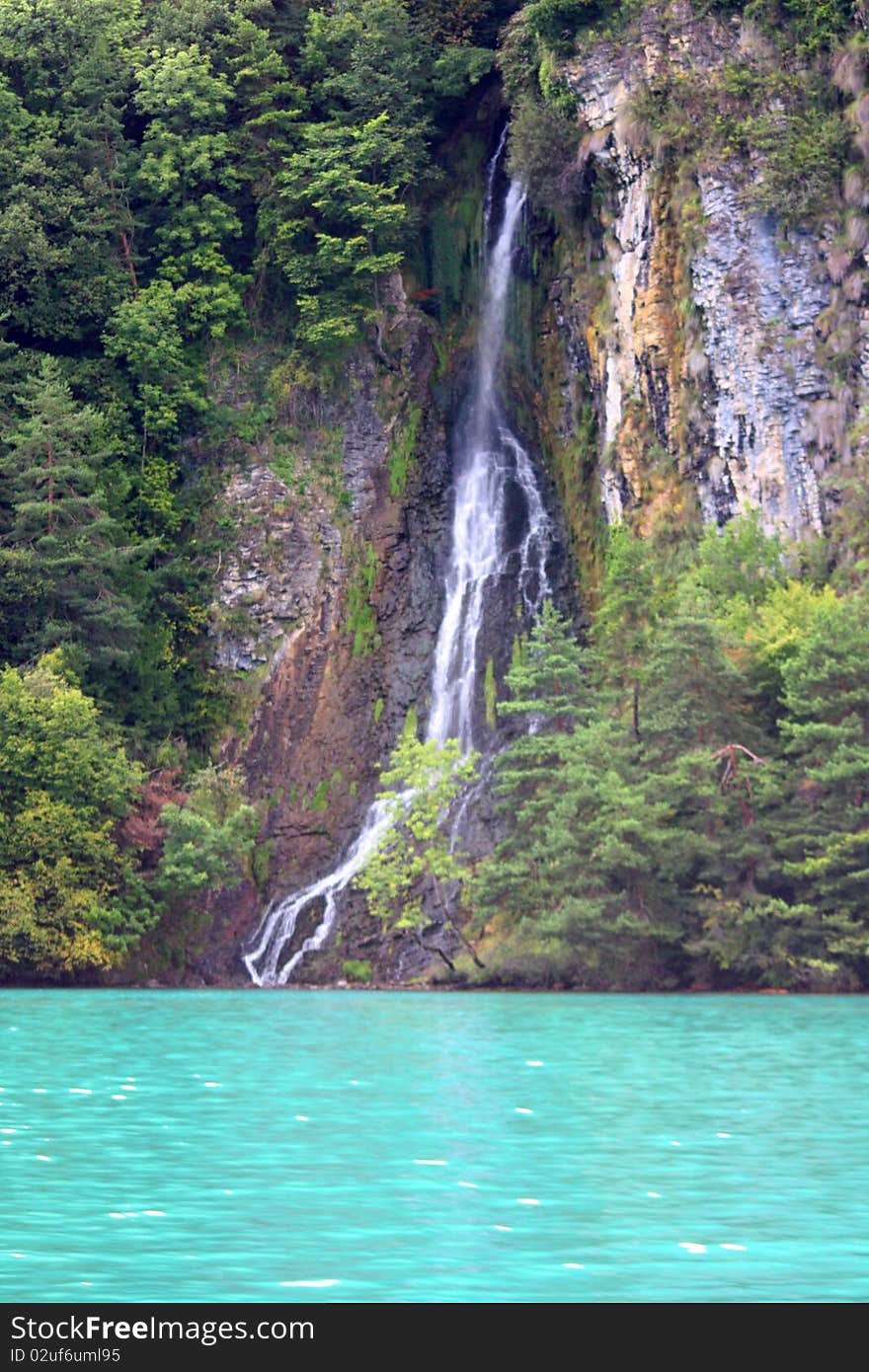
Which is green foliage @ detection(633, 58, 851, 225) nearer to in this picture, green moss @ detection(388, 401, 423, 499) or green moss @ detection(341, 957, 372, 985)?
green moss @ detection(388, 401, 423, 499)

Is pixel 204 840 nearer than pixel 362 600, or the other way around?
pixel 204 840

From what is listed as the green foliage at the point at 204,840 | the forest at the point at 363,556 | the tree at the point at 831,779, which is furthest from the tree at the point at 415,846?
the tree at the point at 831,779

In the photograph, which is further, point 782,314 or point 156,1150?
point 782,314

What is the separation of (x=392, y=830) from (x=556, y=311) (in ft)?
57.8

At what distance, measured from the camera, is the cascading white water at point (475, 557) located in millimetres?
45469

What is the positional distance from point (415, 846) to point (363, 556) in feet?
35.6

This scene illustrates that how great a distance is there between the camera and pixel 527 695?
45281 mm

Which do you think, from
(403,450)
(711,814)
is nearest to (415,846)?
(711,814)

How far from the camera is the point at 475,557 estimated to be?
164ft

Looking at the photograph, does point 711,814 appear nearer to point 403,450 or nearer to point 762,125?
point 762,125

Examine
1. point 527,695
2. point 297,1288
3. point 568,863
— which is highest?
point 527,695

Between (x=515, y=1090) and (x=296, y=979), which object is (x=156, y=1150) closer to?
(x=515, y=1090)

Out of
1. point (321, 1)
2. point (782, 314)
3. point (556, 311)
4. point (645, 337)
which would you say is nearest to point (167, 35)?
point (321, 1)

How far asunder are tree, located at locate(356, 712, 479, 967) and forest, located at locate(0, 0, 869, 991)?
0.18 metres
